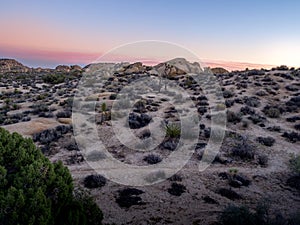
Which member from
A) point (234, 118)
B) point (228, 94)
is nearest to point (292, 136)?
point (234, 118)

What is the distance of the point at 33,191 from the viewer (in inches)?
168

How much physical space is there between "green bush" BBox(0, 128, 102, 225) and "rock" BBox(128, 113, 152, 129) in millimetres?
10537

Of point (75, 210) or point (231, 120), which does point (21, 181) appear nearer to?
point (75, 210)

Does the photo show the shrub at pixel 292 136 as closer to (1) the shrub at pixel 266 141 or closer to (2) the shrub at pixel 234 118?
(1) the shrub at pixel 266 141

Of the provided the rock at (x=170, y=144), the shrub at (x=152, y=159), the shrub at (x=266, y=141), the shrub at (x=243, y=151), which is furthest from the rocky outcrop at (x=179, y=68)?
the shrub at (x=152, y=159)

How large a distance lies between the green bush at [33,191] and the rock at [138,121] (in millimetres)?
10537

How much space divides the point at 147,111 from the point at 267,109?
922 cm

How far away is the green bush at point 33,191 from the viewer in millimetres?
4066

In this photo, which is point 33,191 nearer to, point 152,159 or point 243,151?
point 152,159

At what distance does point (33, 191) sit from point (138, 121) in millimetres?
12568

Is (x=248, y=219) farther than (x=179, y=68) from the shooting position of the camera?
No

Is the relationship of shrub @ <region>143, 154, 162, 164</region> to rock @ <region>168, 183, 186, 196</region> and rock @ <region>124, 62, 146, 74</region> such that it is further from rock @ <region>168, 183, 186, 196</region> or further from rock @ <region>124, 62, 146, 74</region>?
rock @ <region>124, 62, 146, 74</region>

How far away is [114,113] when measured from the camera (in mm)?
18078

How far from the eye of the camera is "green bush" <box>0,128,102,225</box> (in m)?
4.07
